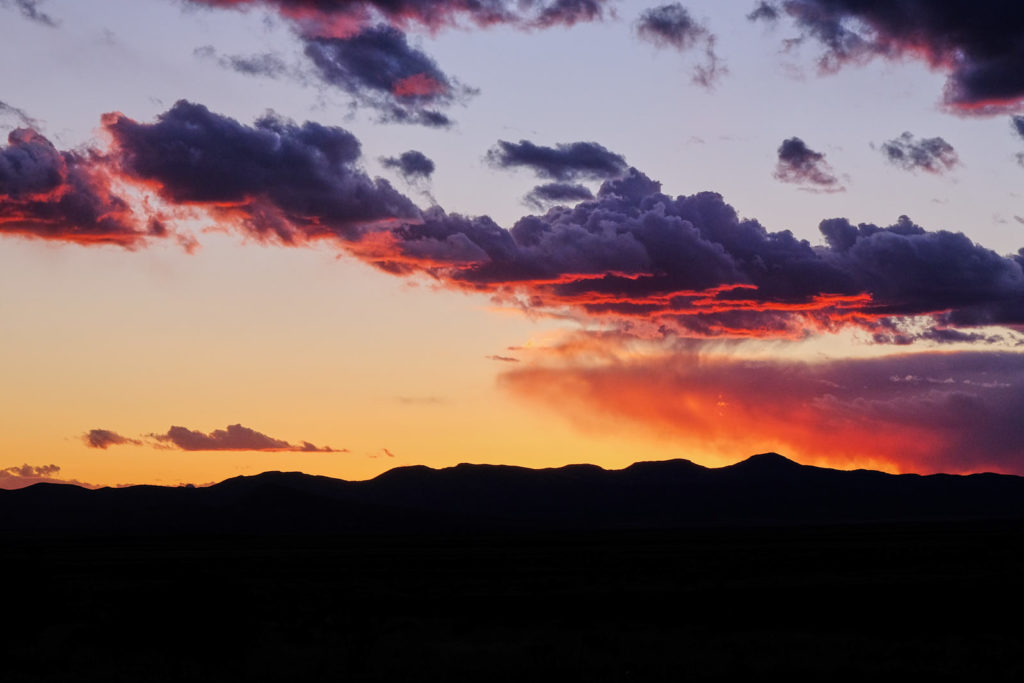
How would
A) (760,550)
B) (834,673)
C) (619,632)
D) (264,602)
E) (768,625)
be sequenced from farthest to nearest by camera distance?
(760,550), (264,602), (768,625), (619,632), (834,673)

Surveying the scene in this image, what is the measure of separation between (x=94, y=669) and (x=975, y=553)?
75644 millimetres

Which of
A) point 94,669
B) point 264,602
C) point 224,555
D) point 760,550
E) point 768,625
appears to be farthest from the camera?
point 224,555

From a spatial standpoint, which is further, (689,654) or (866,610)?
(866,610)

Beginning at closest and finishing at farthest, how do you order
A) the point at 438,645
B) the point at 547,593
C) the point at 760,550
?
the point at 438,645 → the point at 547,593 → the point at 760,550

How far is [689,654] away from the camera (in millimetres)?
29969

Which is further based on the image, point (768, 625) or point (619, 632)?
point (768, 625)

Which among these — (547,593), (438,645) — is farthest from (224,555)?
(438,645)

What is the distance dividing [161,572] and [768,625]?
182 feet

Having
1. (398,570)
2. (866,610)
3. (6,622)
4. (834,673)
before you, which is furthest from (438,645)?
(398,570)

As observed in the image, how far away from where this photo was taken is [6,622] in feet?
119

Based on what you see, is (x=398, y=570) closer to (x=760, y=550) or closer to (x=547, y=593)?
(x=547, y=593)

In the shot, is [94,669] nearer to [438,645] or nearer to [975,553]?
[438,645]

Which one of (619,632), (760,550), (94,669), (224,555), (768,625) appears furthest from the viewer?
(224,555)

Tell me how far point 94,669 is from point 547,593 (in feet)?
95.4
